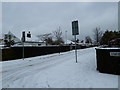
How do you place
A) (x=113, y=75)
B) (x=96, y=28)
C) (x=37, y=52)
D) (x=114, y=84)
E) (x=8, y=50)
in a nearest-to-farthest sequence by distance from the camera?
(x=114, y=84), (x=113, y=75), (x=8, y=50), (x=37, y=52), (x=96, y=28)

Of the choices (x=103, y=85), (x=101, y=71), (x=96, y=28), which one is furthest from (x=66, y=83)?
(x=96, y=28)

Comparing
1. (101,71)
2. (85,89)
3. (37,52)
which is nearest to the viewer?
(85,89)

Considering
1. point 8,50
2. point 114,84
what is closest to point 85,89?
point 114,84

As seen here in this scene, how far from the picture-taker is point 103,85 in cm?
492

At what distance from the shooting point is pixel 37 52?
791 inches

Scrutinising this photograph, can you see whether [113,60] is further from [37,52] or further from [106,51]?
[37,52]

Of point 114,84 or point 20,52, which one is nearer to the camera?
point 114,84

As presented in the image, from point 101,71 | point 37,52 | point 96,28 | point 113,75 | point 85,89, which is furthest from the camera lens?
point 96,28

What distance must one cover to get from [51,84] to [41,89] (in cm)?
59

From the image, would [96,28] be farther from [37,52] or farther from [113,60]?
[113,60]

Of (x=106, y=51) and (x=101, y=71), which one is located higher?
(x=106, y=51)

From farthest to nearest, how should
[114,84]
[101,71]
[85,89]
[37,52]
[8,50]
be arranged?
[37,52] < [8,50] < [101,71] < [114,84] < [85,89]

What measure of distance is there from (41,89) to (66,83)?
1126 mm

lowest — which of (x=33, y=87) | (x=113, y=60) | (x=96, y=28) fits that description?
(x=33, y=87)
